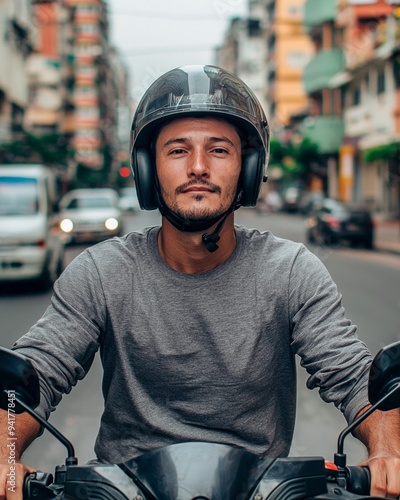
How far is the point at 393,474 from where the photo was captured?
71.4 inches

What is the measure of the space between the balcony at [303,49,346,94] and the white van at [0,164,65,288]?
30547 millimetres

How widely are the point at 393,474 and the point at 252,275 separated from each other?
732mm

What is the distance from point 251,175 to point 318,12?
43.9 m

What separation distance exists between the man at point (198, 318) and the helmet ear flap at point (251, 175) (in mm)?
20

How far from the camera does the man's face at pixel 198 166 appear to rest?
229 centimetres

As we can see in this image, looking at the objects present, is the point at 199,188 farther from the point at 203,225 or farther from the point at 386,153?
the point at 386,153

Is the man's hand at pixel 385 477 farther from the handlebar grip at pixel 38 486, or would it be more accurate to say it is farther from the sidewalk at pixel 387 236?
the sidewalk at pixel 387 236

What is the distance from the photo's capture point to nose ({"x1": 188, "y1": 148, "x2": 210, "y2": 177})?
2.29m

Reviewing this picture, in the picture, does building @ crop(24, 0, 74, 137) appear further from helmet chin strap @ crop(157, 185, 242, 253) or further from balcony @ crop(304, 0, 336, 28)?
helmet chin strap @ crop(157, 185, 242, 253)

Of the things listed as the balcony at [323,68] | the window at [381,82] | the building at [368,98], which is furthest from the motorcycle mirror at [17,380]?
the balcony at [323,68]

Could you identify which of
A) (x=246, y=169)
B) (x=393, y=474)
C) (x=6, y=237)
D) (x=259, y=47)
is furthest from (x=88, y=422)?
(x=259, y=47)

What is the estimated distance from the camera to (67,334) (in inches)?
86.4

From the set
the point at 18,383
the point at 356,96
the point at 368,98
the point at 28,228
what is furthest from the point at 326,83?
the point at 18,383

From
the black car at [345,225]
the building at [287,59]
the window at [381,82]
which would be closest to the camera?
the black car at [345,225]
